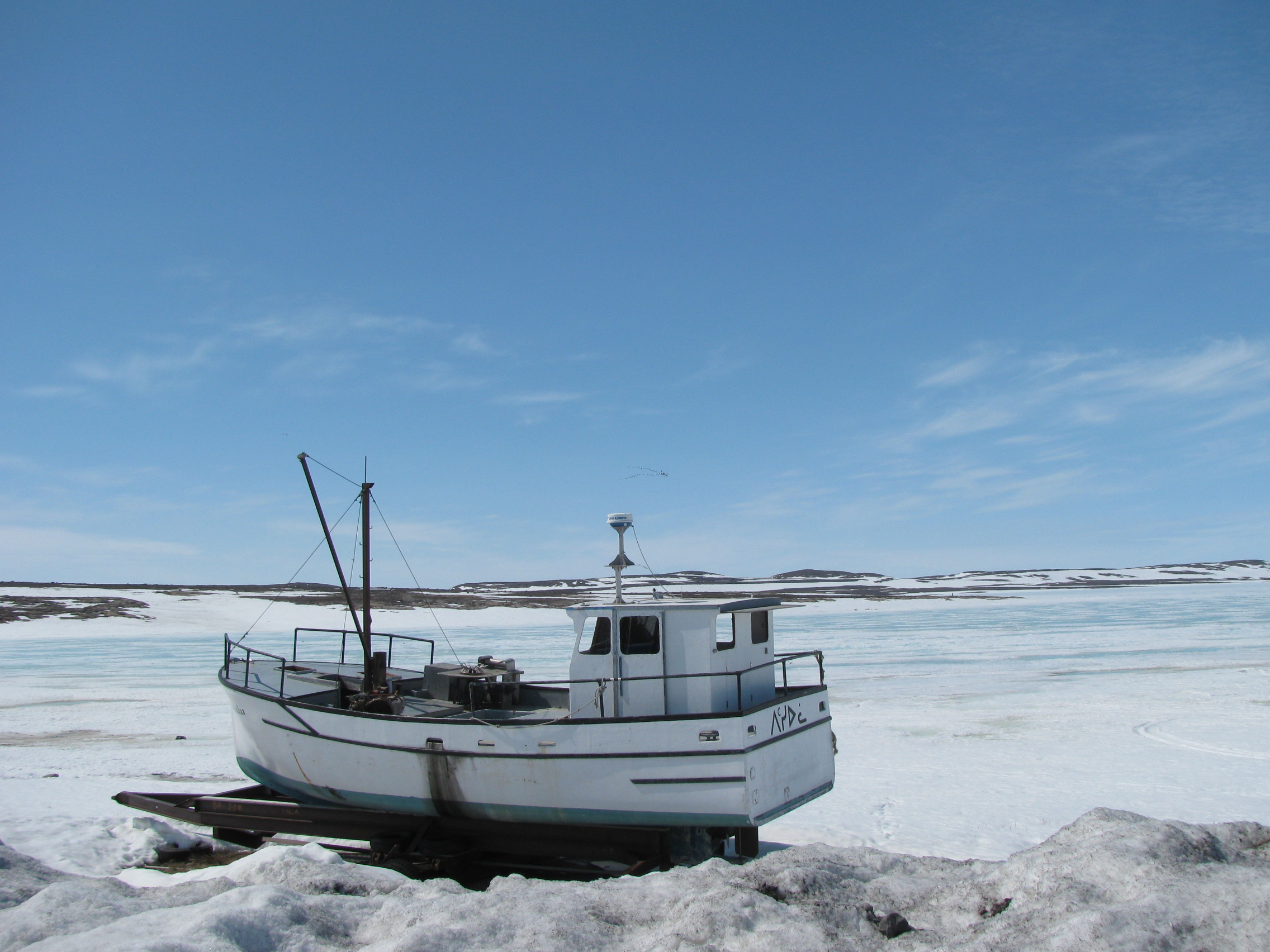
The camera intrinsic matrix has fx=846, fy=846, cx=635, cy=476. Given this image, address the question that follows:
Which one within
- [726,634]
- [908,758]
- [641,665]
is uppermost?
[726,634]

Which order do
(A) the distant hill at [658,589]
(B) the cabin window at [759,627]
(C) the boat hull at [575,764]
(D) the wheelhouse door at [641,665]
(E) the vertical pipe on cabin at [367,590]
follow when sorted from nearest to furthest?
(C) the boat hull at [575,764], (D) the wheelhouse door at [641,665], (B) the cabin window at [759,627], (E) the vertical pipe on cabin at [367,590], (A) the distant hill at [658,589]

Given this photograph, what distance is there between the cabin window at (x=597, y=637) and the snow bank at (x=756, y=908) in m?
3.65

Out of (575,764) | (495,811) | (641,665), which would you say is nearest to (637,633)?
(641,665)

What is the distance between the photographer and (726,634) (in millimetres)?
10359

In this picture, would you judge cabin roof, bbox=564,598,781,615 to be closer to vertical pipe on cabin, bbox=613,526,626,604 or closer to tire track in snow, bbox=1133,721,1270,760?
vertical pipe on cabin, bbox=613,526,626,604

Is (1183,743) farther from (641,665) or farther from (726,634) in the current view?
(641,665)

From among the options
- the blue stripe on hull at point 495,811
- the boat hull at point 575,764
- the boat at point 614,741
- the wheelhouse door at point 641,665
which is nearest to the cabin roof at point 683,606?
the boat at point 614,741

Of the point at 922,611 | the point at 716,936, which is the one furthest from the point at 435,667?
the point at 922,611

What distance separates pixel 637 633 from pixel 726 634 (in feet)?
4.46

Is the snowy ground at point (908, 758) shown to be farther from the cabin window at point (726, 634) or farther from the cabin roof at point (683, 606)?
the cabin roof at point (683, 606)

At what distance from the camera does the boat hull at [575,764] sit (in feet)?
28.0

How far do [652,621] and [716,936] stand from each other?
16.2ft

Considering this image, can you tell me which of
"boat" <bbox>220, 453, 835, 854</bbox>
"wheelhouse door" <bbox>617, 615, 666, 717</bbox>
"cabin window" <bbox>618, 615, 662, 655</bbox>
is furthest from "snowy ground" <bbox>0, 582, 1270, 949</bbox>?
"cabin window" <bbox>618, 615, 662, 655</bbox>

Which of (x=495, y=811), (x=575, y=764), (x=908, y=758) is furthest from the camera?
(x=908, y=758)
